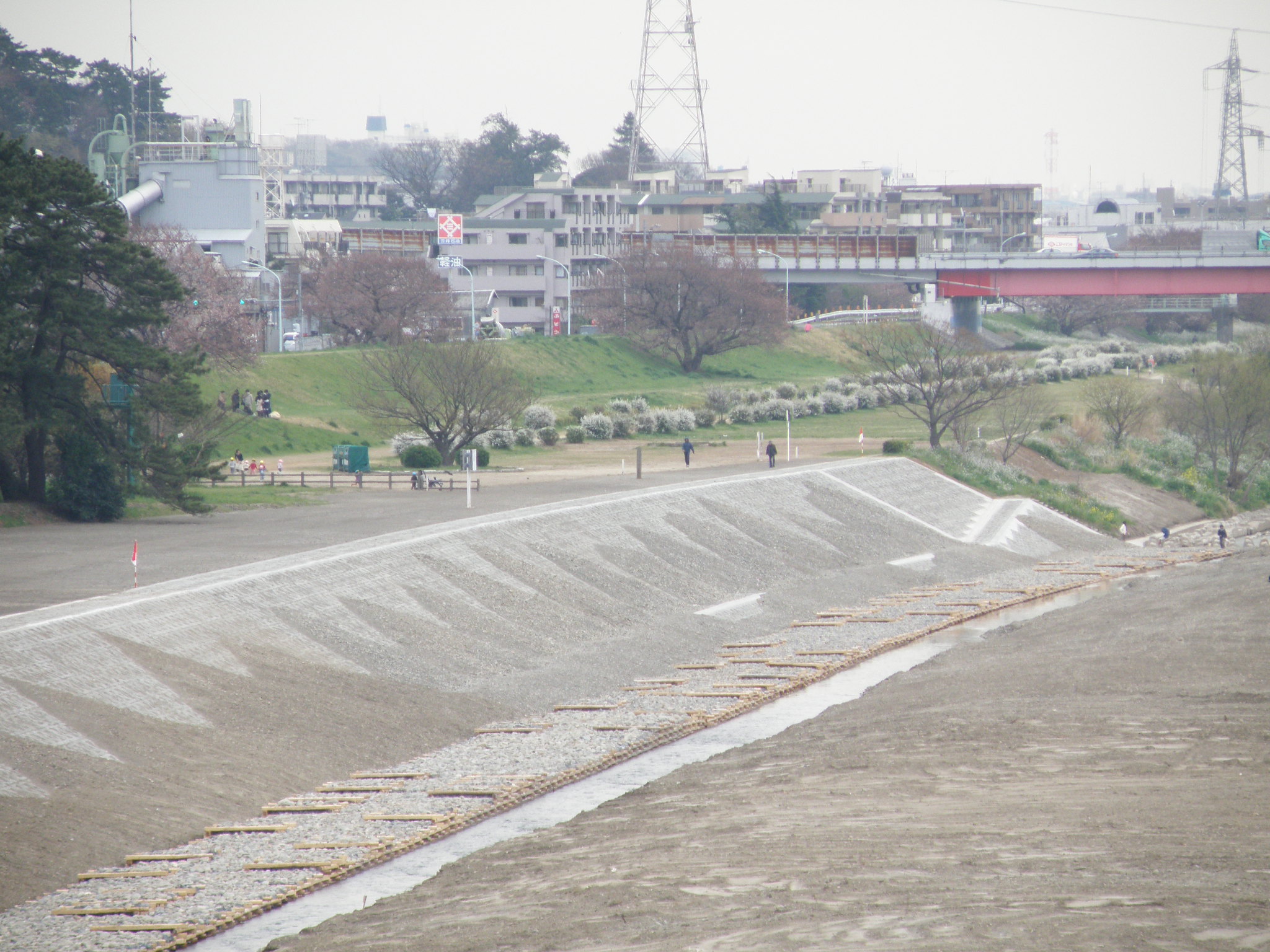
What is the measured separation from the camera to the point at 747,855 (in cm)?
1855

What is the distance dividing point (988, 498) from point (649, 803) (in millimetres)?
39761

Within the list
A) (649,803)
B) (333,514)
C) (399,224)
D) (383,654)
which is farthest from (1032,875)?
(399,224)

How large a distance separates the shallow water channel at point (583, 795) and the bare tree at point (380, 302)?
56054 mm

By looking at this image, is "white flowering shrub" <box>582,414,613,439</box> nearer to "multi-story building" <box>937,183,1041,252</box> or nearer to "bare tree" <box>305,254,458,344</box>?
"bare tree" <box>305,254,458,344</box>

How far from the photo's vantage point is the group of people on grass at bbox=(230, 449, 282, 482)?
55.2 m

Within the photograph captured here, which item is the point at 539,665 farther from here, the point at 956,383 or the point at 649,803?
the point at 956,383

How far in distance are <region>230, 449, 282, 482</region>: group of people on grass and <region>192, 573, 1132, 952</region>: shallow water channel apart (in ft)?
92.5

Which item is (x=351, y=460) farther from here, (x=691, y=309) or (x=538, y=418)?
(x=691, y=309)

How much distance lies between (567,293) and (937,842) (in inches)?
3832

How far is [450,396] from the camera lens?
2323 inches

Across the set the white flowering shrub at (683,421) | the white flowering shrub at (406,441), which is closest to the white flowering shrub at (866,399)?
the white flowering shrub at (683,421)

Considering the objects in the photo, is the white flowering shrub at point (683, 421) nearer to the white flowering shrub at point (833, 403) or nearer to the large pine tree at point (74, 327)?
the white flowering shrub at point (833, 403)

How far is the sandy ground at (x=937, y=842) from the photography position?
14.7 m

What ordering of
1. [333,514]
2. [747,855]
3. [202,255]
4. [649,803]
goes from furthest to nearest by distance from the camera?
[202,255] → [333,514] → [649,803] → [747,855]
